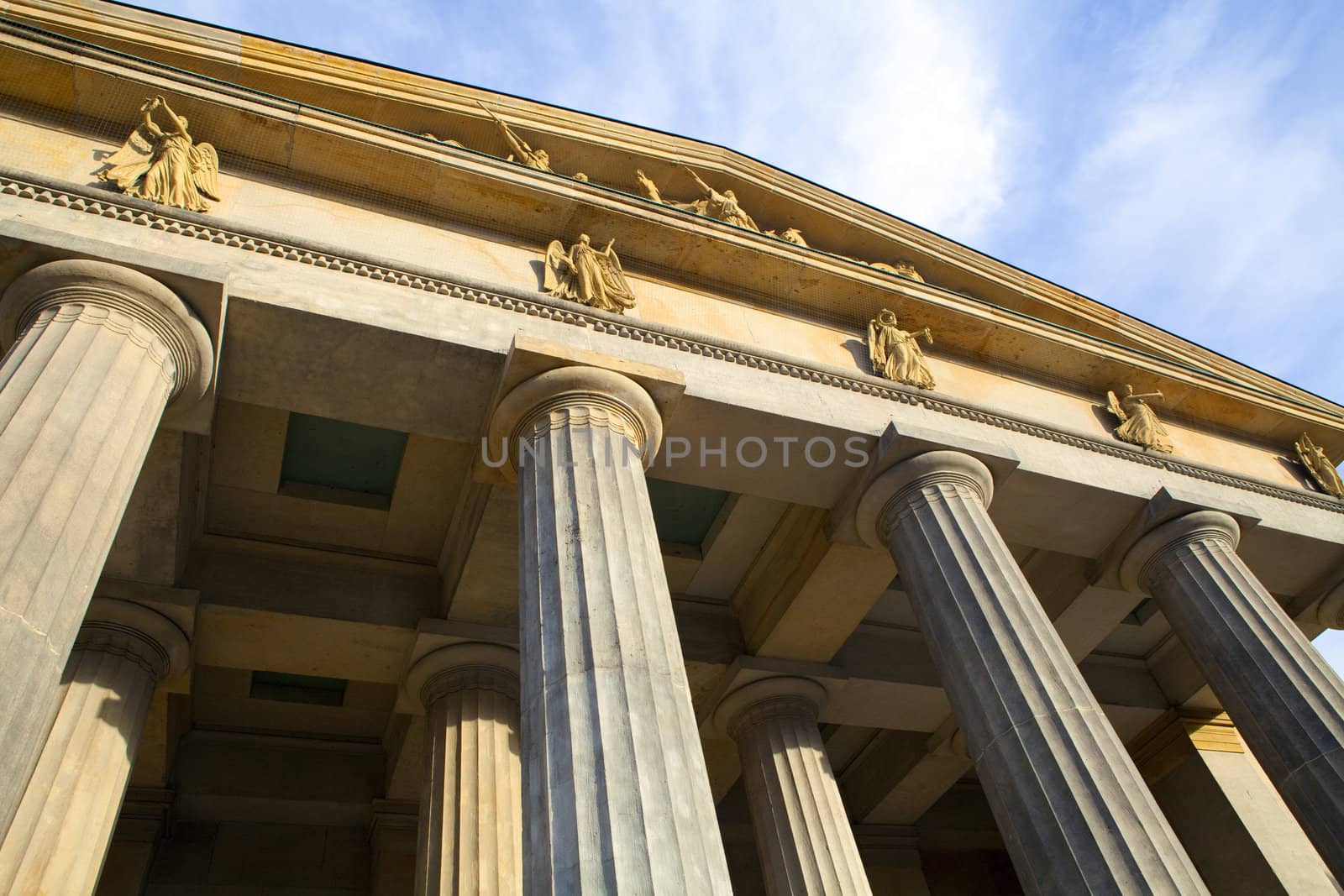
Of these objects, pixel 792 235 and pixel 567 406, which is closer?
pixel 567 406

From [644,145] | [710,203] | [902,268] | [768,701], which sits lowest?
[768,701]

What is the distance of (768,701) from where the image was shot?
19.2 metres

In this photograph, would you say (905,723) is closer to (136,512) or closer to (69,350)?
(136,512)

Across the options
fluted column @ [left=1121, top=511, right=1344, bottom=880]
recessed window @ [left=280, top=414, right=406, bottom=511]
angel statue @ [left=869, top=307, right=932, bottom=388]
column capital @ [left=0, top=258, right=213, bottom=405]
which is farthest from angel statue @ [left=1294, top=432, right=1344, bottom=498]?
column capital @ [left=0, top=258, right=213, bottom=405]

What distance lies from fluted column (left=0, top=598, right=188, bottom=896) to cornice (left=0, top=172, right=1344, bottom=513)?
252 inches

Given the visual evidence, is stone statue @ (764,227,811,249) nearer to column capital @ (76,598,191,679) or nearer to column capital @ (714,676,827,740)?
column capital @ (714,676,827,740)

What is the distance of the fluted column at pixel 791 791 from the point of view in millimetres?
16656

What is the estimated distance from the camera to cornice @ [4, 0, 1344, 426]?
51.7ft

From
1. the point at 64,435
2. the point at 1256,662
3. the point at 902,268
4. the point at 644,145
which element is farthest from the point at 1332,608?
the point at 64,435

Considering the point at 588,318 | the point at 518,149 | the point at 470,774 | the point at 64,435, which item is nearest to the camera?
the point at 64,435

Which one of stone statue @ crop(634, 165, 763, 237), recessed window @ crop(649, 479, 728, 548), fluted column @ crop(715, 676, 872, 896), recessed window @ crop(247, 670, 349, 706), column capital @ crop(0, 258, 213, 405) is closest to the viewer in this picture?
column capital @ crop(0, 258, 213, 405)

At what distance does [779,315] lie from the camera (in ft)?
56.5

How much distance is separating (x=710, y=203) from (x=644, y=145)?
5.87 ft

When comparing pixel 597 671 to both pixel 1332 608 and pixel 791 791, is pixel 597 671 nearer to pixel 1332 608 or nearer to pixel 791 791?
pixel 791 791
